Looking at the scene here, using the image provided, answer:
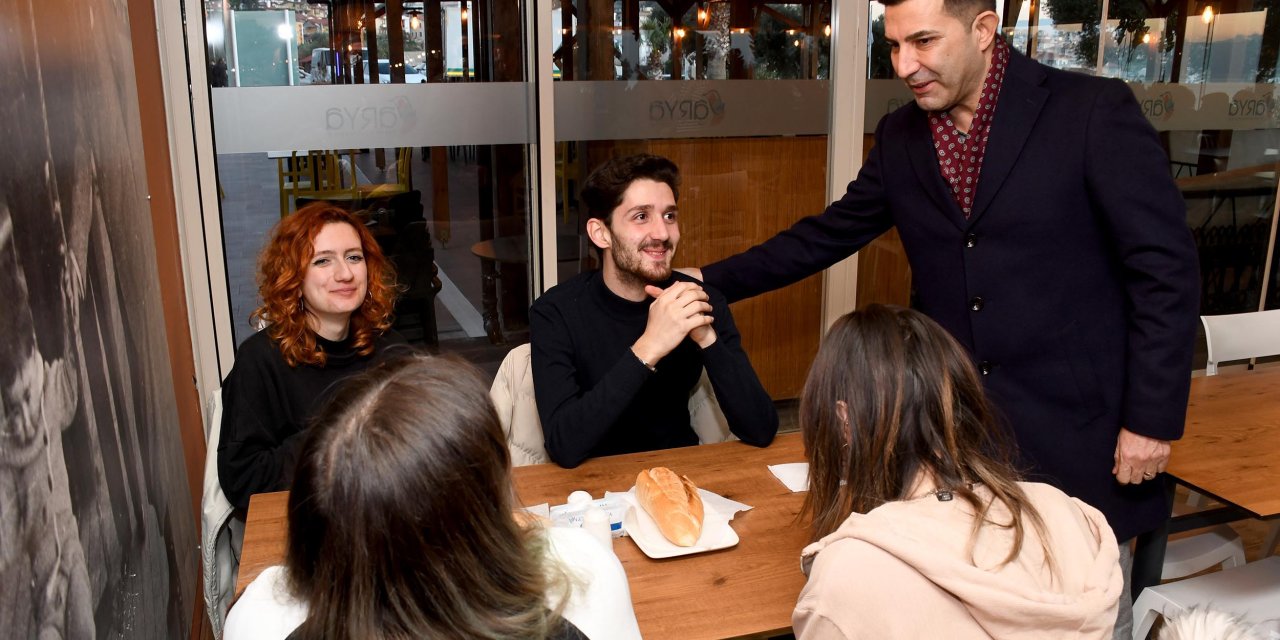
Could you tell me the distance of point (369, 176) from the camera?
361 cm

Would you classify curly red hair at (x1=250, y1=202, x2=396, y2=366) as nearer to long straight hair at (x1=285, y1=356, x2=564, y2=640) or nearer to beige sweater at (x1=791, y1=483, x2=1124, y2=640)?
long straight hair at (x1=285, y1=356, x2=564, y2=640)

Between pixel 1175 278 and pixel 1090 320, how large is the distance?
A: 21 centimetres

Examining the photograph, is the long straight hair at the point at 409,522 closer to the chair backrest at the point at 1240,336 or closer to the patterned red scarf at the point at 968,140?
the patterned red scarf at the point at 968,140

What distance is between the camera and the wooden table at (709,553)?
1.61 metres

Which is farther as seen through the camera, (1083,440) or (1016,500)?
(1083,440)

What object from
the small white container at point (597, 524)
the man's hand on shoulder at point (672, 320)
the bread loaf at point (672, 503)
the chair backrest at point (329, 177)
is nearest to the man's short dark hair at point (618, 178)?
the man's hand on shoulder at point (672, 320)

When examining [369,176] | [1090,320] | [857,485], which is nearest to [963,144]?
[1090,320]

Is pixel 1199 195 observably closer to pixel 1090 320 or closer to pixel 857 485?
pixel 1090 320

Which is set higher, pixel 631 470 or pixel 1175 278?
pixel 1175 278

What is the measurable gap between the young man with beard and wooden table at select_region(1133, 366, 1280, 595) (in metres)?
0.99

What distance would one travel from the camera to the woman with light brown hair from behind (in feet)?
4.35

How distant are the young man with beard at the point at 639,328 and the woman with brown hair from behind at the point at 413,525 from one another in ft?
3.83

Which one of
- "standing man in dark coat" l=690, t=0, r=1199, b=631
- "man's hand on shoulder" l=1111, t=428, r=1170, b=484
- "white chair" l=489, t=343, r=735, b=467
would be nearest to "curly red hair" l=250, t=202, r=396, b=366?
"white chair" l=489, t=343, r=735, b=467

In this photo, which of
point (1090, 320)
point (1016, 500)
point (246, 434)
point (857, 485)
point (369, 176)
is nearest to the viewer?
A: point (1016, 500)
